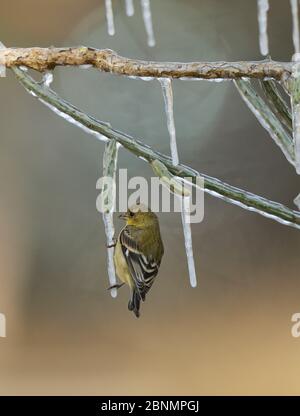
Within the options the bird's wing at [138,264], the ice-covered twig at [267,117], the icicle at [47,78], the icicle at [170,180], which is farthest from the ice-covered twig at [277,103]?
the bird's wing at [138,264]

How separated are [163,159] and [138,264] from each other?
597 millimetres

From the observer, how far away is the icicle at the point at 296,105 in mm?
640

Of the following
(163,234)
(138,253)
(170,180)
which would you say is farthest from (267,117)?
(163,234)

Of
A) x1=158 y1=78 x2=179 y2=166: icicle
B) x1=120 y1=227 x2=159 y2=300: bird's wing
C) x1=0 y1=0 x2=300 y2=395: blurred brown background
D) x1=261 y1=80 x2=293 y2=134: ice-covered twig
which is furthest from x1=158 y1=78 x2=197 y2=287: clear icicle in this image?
x1=0 y1=0 x2=300 y2=395: blurred brown background

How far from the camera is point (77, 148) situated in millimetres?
2676

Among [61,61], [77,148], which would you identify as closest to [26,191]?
[77,148]

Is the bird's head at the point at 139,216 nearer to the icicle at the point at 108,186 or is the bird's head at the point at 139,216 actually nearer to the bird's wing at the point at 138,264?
the bird's wing at the point at 138,264

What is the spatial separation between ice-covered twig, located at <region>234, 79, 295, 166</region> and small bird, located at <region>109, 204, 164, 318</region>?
0.61 metres

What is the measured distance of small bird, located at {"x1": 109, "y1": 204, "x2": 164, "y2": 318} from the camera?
1.28 m

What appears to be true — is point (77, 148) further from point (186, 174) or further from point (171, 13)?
point (186, 174)

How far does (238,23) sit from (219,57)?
22 cm

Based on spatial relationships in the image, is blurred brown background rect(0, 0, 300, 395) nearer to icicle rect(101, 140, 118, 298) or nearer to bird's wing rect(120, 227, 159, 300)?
bird's wing rect(120, 227, 159, 300)

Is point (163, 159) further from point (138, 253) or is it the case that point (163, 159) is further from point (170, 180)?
point (138, 253)

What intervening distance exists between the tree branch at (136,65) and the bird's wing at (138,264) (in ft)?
1.96
